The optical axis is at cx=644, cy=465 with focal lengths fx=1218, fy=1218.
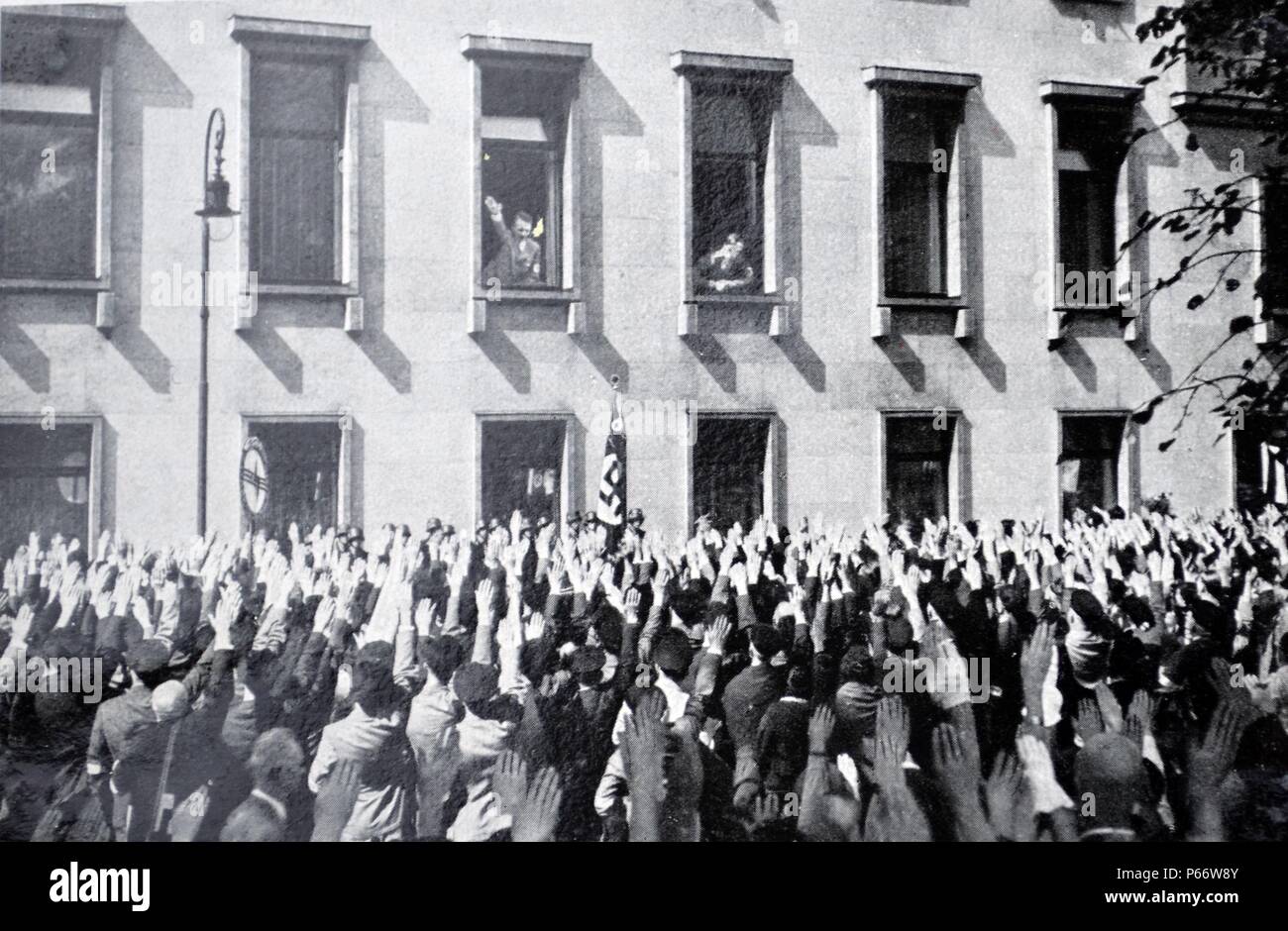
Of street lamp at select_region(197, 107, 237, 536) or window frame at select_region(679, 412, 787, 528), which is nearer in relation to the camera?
street lamp at select_region(197, 107, 237, 536)

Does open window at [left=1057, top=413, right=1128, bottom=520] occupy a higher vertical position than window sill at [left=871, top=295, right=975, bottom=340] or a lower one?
lower

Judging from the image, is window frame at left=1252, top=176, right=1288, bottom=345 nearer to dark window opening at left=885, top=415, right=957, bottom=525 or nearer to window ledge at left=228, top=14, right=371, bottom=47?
dark window opening at left=885, top=415, right=957, bottom=525

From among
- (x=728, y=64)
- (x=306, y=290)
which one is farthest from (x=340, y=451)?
(x=728, y=64)

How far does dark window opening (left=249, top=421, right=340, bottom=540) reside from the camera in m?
4.75

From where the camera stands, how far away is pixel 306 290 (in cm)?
480

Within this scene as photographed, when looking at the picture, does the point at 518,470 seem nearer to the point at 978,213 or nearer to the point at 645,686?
the point at 645,686

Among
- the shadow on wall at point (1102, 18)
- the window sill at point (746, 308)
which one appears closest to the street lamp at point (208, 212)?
the window sill at point (746, 308)

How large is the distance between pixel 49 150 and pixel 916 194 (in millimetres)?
3565

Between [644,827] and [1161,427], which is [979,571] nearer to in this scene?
[1161,427]

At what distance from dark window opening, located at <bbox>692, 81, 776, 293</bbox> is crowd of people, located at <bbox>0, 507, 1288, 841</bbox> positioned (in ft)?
3.56

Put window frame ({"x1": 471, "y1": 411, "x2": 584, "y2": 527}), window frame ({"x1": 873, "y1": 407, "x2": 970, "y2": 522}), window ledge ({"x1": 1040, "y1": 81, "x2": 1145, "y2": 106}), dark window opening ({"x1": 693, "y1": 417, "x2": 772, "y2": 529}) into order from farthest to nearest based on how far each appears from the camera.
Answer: window ledge ({"x1": 1040, "y1": 81, "x2": 1145, "y2": 106})
window frame ({"x1": 873, "y1": 407, "x2": 970, "y2": 522})
dark window opening ({"x1": 693, "y1": 417, "x2": 772, "y2": 529})
window frame ({"x1": 471, "y1": 411, "x2": 584, "y2": 527})

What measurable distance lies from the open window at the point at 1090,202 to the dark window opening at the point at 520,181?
2188mm

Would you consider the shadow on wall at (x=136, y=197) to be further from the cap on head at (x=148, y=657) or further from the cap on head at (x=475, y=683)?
the cap on head at (x=475, y=683)

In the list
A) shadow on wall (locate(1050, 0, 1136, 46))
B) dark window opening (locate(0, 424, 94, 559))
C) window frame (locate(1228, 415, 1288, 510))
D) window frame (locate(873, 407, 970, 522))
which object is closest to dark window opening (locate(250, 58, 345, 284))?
dark window opening (locate(0, 424, 94, 559))
